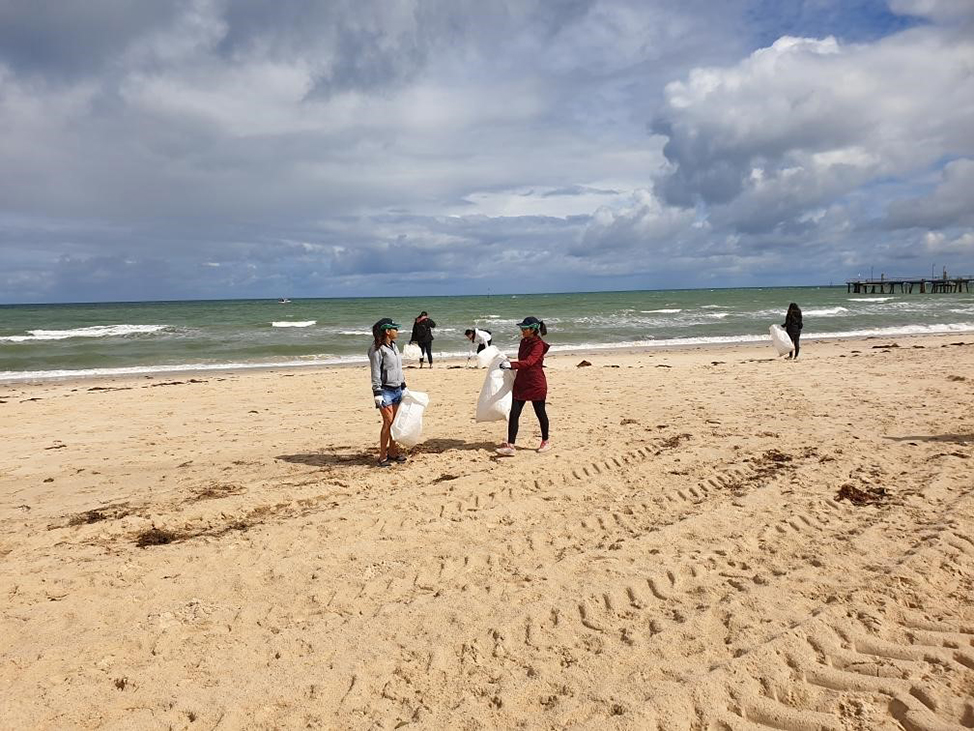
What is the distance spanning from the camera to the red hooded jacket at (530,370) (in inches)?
283

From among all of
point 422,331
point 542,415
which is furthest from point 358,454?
point 422,331

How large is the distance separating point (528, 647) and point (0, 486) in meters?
7.01

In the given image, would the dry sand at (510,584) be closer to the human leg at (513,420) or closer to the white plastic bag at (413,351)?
the human leg at (513,420)

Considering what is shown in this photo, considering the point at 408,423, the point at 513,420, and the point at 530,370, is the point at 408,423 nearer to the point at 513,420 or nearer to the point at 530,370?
the point at 513,420

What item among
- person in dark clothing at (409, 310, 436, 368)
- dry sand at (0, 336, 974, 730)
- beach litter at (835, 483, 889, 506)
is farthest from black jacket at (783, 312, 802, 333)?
beach litter at (835, 483, 889, 506)

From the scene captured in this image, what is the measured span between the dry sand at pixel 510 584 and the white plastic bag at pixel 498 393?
0.57 m

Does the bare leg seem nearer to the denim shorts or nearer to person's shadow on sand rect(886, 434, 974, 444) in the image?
the denim shorts

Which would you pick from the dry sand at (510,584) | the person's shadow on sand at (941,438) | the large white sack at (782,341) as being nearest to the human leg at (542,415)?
the dry sand at (510,584)

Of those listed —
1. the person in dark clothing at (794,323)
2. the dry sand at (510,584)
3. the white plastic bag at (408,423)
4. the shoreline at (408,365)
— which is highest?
the person in dark clothing at (794,323)

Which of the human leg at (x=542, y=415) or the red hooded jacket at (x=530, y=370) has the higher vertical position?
the red hooded jacket at (x=530, y=370)

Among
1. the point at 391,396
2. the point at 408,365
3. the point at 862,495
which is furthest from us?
the point at 408,365

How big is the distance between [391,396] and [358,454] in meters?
1.35

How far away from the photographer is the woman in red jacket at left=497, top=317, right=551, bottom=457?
7184 mm

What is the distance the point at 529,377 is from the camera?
7.32 meters
